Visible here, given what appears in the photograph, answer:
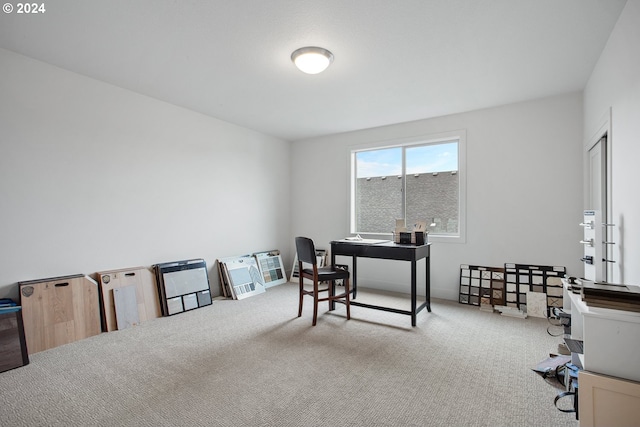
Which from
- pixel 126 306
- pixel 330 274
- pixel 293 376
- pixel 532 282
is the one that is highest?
pixel 330 274

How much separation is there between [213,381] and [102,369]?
0.97 m

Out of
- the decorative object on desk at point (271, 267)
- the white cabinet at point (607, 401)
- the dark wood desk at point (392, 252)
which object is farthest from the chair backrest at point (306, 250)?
the white cabinet at point (607, 401)

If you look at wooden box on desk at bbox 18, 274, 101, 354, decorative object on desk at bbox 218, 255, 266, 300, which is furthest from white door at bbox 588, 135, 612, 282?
wooden box on desk at bbox 18, 274, 101, 354

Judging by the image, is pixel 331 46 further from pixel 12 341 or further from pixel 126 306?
pixel 12 341

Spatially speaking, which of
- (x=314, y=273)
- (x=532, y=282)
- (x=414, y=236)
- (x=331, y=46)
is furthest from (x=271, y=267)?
(x=532, y=282)

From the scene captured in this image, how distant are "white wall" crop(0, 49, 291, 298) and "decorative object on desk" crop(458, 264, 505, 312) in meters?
3.37

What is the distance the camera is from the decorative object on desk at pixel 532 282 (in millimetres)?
3687

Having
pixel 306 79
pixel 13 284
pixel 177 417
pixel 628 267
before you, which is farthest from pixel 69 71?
pixel 628 267

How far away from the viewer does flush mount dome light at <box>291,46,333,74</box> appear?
2654 mm

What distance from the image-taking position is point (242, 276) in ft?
15.4

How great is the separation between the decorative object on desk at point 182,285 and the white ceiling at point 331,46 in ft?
7.12

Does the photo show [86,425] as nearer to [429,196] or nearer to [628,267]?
[628,267]

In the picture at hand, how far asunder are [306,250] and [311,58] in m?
1.97

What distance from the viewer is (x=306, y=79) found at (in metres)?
3.29
